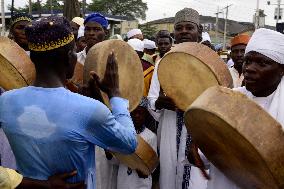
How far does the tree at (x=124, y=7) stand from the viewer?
67.0 metres

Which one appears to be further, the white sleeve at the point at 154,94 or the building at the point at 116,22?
the building at the point at 116,22

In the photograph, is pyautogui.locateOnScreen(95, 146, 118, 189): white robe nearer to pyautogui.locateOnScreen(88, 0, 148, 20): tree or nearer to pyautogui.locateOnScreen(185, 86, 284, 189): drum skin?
pyautogui.locateOnScreen(185, 86, 284, 189): drum skin

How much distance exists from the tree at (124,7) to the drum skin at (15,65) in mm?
62625

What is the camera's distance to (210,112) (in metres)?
2.32

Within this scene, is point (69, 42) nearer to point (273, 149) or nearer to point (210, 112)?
point (210, 112)

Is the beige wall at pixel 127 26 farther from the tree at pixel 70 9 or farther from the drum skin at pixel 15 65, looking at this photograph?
the drum skin at pixel 15 65

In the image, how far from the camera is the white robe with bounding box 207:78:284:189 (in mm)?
2777

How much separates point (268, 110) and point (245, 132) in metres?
0.63

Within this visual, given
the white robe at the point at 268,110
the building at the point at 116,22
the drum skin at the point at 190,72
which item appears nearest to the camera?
the white robe at the point at 268,110

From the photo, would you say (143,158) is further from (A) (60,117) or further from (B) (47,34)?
(B) (47,34)

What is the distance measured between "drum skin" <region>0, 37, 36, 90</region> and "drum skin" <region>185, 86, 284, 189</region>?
5.08ft

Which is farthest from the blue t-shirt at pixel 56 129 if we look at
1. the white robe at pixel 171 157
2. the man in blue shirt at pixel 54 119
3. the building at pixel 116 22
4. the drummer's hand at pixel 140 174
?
the building at pixel 116 22

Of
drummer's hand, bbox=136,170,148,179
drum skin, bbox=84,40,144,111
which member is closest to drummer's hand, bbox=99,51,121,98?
drum skin, bbox=84,40,144,111

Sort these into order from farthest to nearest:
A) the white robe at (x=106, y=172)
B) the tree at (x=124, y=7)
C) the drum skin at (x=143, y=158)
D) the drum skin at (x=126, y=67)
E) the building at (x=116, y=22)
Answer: the tree at (x=124, y=7) < the building at (x=116, y=22) < the white robe at (x=106, y=172) < the drum skin at (x=143, y=158) < the drum skin at (x=126, y=67)
